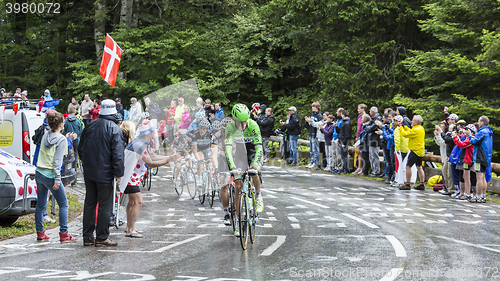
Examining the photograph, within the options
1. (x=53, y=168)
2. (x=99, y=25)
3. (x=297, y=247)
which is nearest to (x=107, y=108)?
(x=53, y=168)

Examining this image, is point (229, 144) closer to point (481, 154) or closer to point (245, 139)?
point (245, 139)

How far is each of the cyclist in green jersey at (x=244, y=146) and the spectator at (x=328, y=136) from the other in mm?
10679

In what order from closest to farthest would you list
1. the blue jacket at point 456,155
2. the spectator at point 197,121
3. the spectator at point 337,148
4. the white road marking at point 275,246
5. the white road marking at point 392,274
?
the white road marking at point 392,274 → the white road marking at point 275,246 → the spectator at point 197,121 → the blue jacket at point 456,155 → the spectator at point 337,148

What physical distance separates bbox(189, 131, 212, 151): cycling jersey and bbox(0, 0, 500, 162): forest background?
8.10m

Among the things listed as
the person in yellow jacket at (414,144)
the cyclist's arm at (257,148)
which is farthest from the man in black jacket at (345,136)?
the cyclist's arm at (257,148)

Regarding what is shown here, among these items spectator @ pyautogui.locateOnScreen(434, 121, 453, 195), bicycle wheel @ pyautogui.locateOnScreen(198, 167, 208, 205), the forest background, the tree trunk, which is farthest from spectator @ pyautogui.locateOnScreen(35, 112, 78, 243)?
the tree trunk

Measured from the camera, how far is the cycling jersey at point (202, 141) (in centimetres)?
1359

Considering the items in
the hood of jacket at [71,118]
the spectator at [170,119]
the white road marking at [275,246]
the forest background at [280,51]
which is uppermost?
the forest background at [280,51]

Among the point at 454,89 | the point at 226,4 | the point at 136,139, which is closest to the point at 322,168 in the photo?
the point at 454,89

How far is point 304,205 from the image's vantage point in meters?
12.9

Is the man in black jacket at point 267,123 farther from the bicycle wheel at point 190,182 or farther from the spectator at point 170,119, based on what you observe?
the bicycle wheel at point 190,182

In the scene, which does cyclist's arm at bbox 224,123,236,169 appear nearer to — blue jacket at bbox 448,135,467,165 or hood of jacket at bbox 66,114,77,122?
hood of jacket at bbox 66,114,77,122

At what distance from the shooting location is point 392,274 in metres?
6.76

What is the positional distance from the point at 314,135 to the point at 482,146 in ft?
25.3
